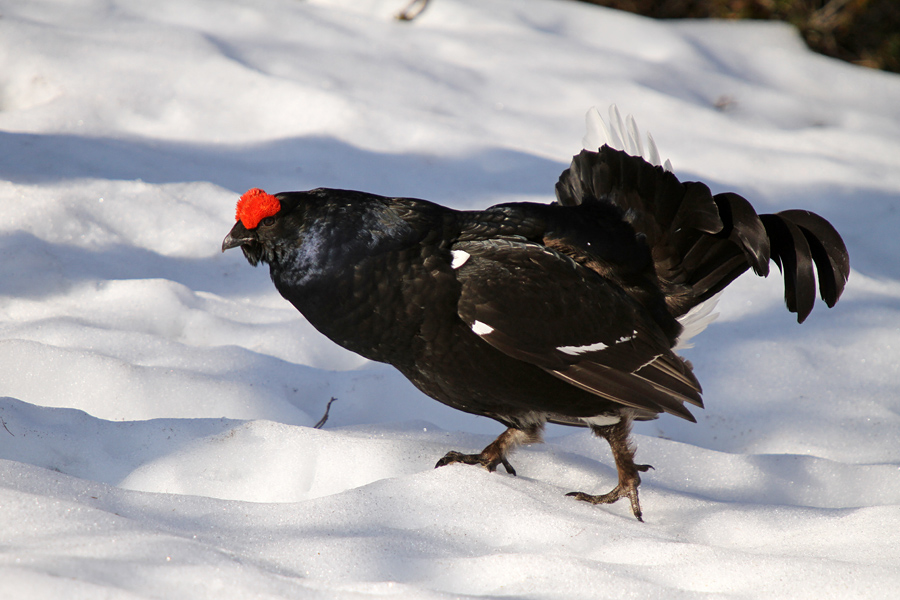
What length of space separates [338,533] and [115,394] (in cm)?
143

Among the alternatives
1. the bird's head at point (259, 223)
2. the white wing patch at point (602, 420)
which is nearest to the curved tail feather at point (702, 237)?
the white wing patch at point (602, 420)

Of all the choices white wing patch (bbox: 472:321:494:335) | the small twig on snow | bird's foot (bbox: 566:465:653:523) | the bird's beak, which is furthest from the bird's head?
bird's foot (bbox: 566:465:653:523)

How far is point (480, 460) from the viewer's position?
2934mm

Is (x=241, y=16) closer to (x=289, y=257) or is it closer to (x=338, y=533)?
(x=289, y=257)

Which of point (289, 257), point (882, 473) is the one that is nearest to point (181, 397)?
point (289, 257)

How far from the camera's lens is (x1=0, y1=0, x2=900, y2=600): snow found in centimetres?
202

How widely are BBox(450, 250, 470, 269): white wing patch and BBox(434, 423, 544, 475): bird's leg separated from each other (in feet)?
2.51

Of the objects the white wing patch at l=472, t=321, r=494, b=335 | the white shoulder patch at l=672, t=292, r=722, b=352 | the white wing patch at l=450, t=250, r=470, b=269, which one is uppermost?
the white wing patch at l=450, t=250, r=470, b=269

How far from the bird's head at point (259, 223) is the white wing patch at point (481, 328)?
74cm

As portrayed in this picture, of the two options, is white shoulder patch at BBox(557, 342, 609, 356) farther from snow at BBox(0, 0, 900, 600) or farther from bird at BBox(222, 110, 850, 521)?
snow at BBox(0, 0, 900, 600)

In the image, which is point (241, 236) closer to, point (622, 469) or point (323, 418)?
point (323, 418)

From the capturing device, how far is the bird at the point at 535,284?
8.18ft

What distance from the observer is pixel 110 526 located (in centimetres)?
A: 183

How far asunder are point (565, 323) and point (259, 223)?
1113 mm
